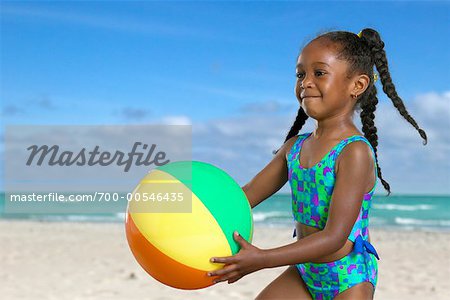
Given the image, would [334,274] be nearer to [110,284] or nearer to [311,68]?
[311,68]

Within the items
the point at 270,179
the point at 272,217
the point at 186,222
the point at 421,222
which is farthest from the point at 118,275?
the point at 421,222

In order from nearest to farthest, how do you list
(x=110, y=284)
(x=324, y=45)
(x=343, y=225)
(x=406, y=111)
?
1. (x=343, y=225)
2. (x=324, y=45)
3. (x=406, y=111)
4. (x=110, y=284)

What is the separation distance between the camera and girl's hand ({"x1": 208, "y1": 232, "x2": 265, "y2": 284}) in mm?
2539

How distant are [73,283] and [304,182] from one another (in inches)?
214

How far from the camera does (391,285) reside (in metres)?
7.45

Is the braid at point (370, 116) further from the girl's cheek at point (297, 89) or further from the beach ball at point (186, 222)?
the beach ball at point (186, 222)

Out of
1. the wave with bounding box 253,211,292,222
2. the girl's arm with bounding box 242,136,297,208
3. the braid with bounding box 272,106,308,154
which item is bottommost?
the wave with bounding box 253,211,292,222

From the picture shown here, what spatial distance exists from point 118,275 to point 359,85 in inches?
227

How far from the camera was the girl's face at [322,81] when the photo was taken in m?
2.78

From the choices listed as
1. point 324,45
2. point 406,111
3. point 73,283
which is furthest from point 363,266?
point 73,283

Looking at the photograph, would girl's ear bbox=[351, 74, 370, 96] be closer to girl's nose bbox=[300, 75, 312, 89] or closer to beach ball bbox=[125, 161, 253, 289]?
girl's nose bbox=[300, 75, 312, 89]

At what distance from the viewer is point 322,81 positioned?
2.78 m

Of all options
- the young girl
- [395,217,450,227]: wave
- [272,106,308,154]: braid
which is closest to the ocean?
[395,217,450,227]: wave

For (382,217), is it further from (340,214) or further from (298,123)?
(340,214)
